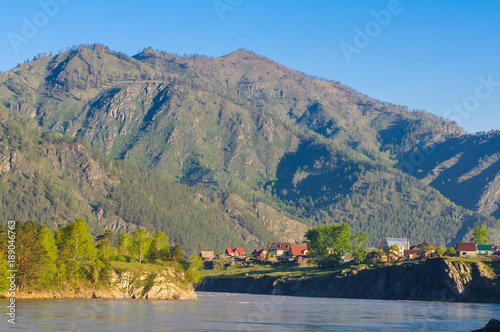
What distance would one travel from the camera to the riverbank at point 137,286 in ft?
462

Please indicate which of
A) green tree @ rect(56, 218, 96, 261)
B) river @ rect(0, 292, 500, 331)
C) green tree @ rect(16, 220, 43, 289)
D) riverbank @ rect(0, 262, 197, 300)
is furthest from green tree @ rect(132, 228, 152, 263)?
river @ rect(0, 292, 500, 331)

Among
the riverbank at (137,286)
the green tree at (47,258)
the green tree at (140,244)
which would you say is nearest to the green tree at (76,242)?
the riverbank at (137,286)

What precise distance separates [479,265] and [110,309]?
12361cm

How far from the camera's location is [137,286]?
152000 millimetres

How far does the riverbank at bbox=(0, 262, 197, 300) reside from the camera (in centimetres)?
14088

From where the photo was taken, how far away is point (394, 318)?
4560 inches

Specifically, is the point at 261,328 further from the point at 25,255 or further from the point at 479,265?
the point at 479,265

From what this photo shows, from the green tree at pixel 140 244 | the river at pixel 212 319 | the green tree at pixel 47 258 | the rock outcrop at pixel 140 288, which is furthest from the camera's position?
the green tree at pixel 140 244

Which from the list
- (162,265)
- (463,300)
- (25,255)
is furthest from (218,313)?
(463,300)

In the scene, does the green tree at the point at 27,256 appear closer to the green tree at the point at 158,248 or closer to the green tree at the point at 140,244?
the green tree at the point at 140,244

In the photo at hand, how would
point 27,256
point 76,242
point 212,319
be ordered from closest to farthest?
point 212,319, point 27,256, point 76,242

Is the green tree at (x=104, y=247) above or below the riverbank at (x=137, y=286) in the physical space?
above

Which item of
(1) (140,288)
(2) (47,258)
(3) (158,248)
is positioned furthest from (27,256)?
(3) (158,248)

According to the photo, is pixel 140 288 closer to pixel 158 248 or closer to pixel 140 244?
pixel 140 244
